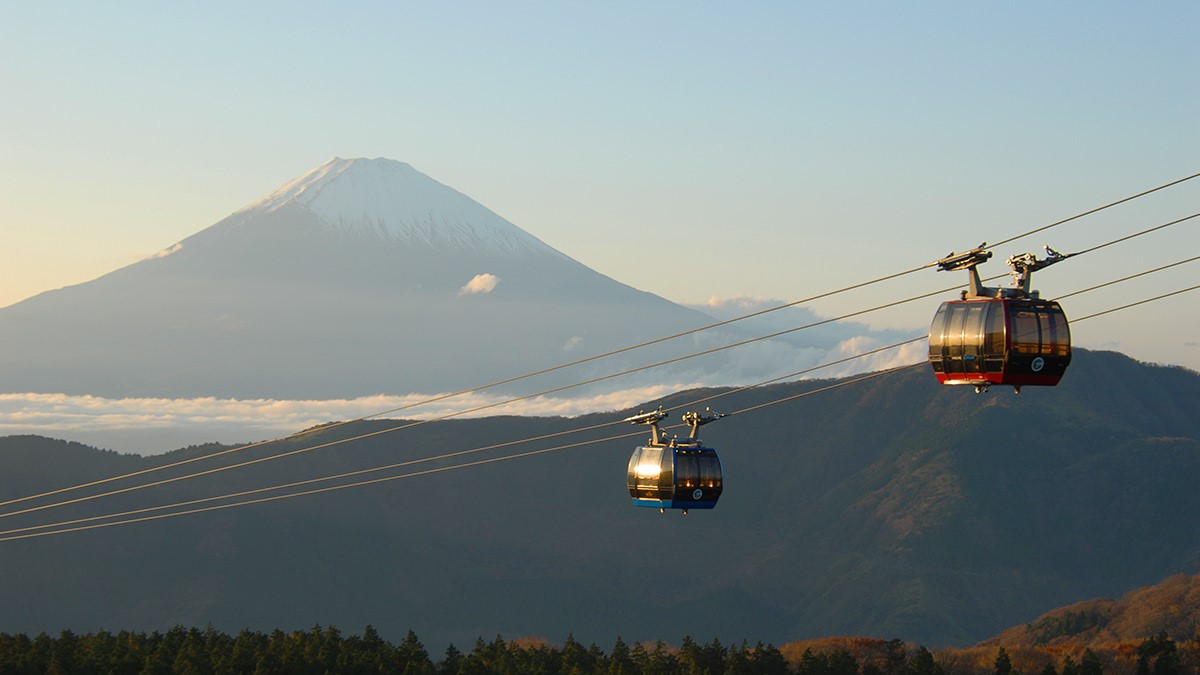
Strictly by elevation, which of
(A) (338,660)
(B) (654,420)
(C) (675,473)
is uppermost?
(B) (654,420)

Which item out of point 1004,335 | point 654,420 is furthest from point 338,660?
point 1004,335

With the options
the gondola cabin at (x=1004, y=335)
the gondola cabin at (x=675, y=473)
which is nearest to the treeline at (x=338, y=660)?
the gondola cabin at (x=675, y=473)

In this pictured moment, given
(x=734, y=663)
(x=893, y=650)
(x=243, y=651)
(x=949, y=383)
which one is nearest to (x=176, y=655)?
(x=243, y=651)

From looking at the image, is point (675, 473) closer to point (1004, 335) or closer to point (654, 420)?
point (654, 420)

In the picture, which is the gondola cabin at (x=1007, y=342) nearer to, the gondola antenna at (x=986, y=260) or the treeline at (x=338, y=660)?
the gondola antenna at (x=986, y=260)

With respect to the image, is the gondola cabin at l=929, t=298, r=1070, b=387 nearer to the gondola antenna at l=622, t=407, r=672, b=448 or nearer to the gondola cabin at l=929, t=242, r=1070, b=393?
the gondola cabin at l=929, t=242, r=1070, b=393
